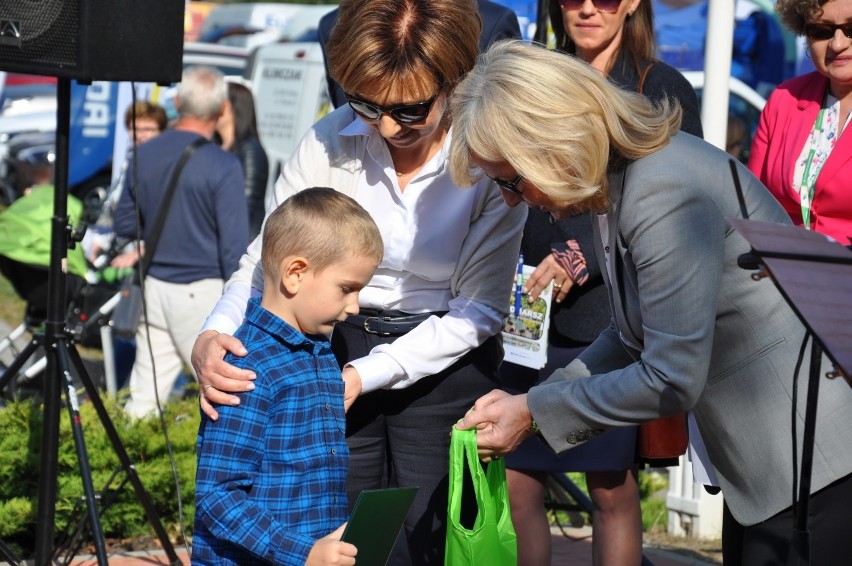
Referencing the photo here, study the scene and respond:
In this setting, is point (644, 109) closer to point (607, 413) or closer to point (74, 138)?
point (607, 413)

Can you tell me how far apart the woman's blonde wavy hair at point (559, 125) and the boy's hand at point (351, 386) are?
25.9 inches

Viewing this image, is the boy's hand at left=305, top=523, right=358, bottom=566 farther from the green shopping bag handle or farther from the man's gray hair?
the man's gray hair

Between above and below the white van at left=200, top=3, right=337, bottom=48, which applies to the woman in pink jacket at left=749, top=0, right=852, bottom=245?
above

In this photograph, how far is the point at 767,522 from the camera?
2471mm

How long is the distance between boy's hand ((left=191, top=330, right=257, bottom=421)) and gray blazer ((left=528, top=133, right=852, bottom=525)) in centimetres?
68

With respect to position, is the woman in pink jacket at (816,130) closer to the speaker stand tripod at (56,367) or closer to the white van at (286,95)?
the speaker stand tripod at (56,367)

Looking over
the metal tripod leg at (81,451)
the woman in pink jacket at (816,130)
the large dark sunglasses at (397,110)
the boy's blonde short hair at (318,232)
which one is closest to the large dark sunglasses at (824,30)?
the woman in pink jacket at (816,130)

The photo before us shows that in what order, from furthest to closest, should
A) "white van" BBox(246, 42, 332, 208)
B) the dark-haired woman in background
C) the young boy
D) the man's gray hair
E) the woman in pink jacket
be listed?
"white van" BBox(246, 42, 332, 208) → the dark-haired woman in background → the man's gray hair → the woman in pink jacket → the young boy

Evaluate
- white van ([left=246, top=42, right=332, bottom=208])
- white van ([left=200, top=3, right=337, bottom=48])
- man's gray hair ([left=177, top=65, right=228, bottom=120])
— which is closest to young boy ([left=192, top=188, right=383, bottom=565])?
man's gray hair ([left=177, top=65, right=228, bottom=120])

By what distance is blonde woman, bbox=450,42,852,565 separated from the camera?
233 cm

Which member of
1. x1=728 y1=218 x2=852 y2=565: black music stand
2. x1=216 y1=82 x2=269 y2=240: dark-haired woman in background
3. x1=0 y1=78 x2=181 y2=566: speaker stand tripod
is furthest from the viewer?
x1=216 y1=82 x2=269 y2=240: dark-haired woman in background

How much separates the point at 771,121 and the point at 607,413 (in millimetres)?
1583

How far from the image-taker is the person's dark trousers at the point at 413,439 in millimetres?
3008

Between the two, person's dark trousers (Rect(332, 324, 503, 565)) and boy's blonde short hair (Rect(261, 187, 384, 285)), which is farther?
person's dark trousers (Rect(332, 324, 503, 565))
